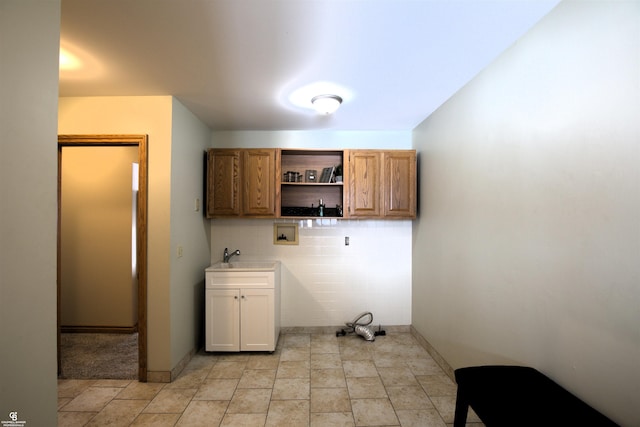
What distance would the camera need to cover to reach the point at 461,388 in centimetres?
163

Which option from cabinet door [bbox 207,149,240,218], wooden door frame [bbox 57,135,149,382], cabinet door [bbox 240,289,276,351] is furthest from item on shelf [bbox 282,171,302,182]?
wooden door frame [bbox 57,135,149,382]

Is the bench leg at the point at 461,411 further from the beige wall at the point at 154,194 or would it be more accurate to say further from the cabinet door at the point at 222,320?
the beige wall at the point at 154,194

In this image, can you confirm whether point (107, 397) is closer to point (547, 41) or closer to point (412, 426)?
point (412, 426)

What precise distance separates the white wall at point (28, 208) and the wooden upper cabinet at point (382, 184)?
9.11ft

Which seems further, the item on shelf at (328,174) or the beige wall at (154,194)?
the item on shelf at (328,174)

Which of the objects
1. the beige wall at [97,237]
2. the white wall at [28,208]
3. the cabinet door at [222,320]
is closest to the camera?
the white wall at [28,208]

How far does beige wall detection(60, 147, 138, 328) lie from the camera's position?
388 centimetres

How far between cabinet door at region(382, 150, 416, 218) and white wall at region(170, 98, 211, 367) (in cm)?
224

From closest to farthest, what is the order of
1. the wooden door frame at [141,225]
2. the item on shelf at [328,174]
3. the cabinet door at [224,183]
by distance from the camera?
the wooden door frame at [141,225], the cabinet door at [224,183], the item on shelf at [328,174]

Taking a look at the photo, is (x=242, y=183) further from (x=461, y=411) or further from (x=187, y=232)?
(x=461, y=411)

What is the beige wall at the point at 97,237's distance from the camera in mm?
3883

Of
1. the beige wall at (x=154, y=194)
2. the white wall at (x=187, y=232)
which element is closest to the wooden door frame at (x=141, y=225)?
the beige wall at (x=154, y=194)

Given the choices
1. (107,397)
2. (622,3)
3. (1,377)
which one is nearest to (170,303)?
(107,397)

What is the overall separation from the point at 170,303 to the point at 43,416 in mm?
1584
